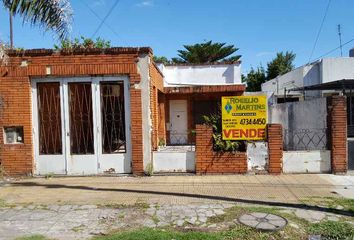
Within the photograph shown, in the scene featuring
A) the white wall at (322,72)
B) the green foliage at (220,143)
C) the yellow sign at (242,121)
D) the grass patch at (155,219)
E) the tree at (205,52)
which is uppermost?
the tree at (205,52)

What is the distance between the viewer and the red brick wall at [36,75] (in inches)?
417

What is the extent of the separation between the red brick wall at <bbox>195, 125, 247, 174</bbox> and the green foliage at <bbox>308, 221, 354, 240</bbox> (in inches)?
169

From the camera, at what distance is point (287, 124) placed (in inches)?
654

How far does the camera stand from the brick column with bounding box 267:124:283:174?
10.5 meters

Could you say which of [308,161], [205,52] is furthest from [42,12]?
[205,52]

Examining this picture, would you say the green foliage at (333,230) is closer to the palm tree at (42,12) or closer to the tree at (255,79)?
the palm tree at (42,12)

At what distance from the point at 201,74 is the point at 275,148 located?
33.5 feet

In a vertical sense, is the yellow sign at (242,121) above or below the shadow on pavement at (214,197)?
above

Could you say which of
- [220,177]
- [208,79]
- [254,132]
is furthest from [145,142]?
[208,79]

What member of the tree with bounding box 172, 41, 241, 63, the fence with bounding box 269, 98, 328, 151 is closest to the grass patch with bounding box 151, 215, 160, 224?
the fence with bounding box 269, 98, 328, 151

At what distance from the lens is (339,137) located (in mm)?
10438

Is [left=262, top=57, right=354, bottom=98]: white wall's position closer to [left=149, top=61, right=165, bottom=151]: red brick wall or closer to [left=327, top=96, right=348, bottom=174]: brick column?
[left=149, top=61, right=165, bottom=151]: red brick wall

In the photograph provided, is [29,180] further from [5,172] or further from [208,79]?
[208,79]

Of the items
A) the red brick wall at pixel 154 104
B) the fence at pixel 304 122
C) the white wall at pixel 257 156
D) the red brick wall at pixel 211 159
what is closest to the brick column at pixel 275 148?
the white wall at pixel 257 156
